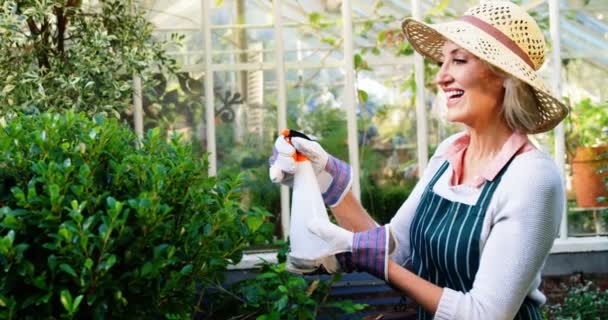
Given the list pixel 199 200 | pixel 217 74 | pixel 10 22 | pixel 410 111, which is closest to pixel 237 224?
pixel 199 200

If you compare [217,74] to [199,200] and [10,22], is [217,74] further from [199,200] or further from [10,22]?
[199,200]

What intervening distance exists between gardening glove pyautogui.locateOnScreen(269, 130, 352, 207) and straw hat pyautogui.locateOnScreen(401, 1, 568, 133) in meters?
0.45

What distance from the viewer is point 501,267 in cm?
204

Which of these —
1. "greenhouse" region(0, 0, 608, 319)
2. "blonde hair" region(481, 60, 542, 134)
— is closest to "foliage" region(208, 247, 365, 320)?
"greenhouse" region(0, 0, 608, 319)

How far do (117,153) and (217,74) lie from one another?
2.22m

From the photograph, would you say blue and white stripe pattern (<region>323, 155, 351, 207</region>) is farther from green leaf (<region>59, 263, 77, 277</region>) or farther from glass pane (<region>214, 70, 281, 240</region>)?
glass pane (<region>214, 70, 281, 240</region>)

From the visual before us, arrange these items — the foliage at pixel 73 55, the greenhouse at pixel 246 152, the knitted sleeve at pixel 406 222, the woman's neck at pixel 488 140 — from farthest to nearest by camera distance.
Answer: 1. the foliage at pixel 73 55
2. the knitted sleeve at pixel 406 222
3. the woman's neck at pixel 488 140
4. the greenhouse at pixel 246 152

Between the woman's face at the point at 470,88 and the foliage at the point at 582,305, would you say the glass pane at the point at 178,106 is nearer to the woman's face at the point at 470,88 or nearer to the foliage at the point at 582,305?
the foliage at the point at 582,305

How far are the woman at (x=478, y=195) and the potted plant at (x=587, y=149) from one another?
7.47 feet

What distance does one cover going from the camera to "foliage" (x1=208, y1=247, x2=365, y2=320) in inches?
108

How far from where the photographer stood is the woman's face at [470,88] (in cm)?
221

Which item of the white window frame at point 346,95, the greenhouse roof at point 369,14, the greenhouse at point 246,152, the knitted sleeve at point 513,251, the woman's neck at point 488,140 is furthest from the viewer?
the greenhouse roof at point 369,14

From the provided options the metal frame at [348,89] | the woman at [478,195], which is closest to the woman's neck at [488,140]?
the woman at [478,195]

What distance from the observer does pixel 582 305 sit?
13.3 feet
